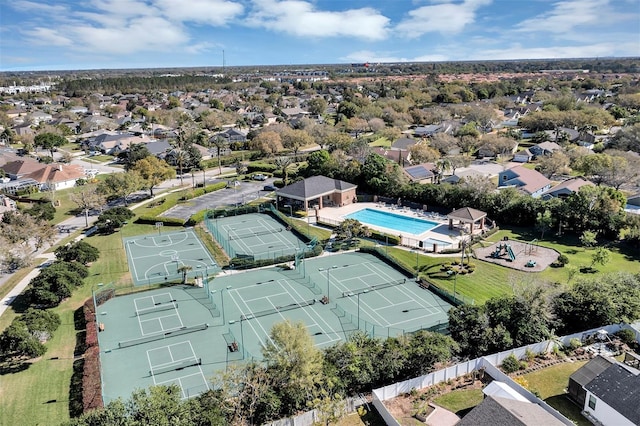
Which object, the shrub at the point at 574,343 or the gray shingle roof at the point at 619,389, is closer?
the gray shingle roof at the point at 619,389

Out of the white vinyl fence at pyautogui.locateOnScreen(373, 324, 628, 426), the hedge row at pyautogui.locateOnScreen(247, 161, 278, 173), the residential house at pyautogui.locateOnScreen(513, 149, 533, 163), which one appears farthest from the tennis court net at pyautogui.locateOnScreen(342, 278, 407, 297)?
the residential house at pyautogui.locateOnScreen(513, 149, 533, 163)

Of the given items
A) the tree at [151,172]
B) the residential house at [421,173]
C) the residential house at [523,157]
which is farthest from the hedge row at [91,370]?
the residential house at [523,157]

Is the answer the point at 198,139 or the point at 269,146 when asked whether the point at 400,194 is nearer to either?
the point at 269,146

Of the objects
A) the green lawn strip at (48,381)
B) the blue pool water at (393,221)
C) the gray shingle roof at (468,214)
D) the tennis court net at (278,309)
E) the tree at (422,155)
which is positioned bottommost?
the green lawn strip at (48,381)

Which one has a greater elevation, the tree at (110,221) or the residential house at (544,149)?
the residential house at (544,149)

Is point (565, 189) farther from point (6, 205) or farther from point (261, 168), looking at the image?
point (6, 205)

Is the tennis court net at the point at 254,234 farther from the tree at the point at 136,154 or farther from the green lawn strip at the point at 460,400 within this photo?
the tree at the point at 136,154
